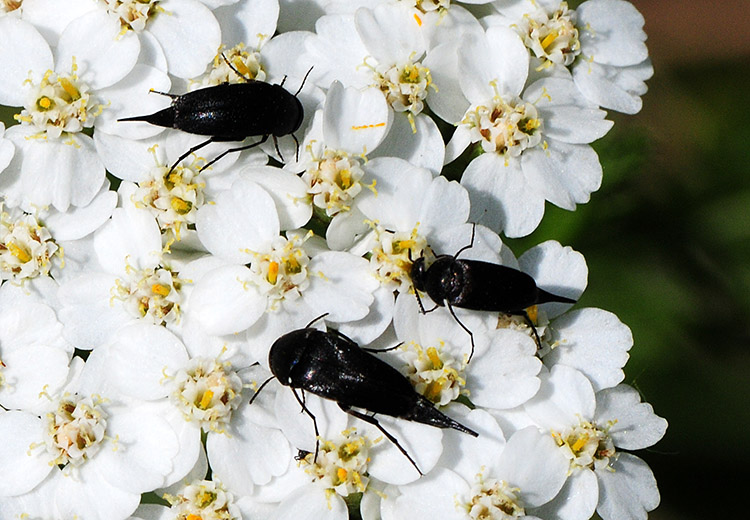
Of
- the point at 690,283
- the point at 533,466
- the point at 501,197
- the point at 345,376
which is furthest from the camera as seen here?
the point at 690,283

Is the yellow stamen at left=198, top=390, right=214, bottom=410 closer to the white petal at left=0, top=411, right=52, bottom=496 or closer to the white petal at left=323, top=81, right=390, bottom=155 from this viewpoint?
the white petal at left=0, top=411, right=52, bottom=496

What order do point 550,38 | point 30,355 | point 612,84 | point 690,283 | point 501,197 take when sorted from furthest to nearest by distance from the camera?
point 690,283
point 612,84
point 550,38
point 501,197
point 30,355

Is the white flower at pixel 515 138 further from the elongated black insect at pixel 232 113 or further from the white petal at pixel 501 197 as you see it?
the elongated black insect at pixel 232 113

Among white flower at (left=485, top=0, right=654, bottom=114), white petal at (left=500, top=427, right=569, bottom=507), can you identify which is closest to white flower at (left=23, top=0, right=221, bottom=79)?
white flower at (left=485, top=0, right=654, bottom=114)

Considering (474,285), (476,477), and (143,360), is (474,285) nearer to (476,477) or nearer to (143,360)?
(476,477)

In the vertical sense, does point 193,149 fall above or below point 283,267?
above

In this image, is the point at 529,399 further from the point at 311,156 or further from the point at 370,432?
the point at 311,156

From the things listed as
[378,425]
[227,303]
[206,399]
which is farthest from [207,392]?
[378,425]
